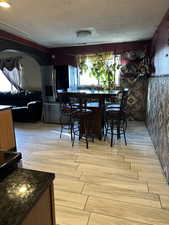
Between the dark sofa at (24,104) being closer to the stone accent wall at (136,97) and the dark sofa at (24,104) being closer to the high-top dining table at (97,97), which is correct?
the high-top dining table at (97,97)

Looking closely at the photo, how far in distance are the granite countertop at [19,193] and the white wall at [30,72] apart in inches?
215

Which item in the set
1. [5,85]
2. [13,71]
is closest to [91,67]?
[13,71]

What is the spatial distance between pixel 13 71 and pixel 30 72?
0.65 metres

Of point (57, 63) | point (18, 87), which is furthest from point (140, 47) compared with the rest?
point (18, 87)

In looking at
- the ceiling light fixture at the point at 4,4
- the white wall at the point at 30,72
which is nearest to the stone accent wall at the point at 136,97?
the white wall at the point at 30,72

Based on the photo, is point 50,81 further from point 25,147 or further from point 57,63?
point 25,147

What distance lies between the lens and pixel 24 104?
5.73 meters

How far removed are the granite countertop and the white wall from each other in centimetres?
Answer: 547

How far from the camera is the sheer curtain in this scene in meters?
5.89

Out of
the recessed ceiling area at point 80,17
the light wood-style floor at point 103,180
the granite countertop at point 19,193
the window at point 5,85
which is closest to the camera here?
the granite countertop at point 19,193

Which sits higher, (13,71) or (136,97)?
(13,71)

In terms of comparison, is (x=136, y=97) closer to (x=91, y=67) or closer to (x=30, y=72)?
(x=91, y=67)

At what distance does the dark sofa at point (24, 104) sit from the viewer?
17.1 ft

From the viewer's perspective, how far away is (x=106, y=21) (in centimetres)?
300
